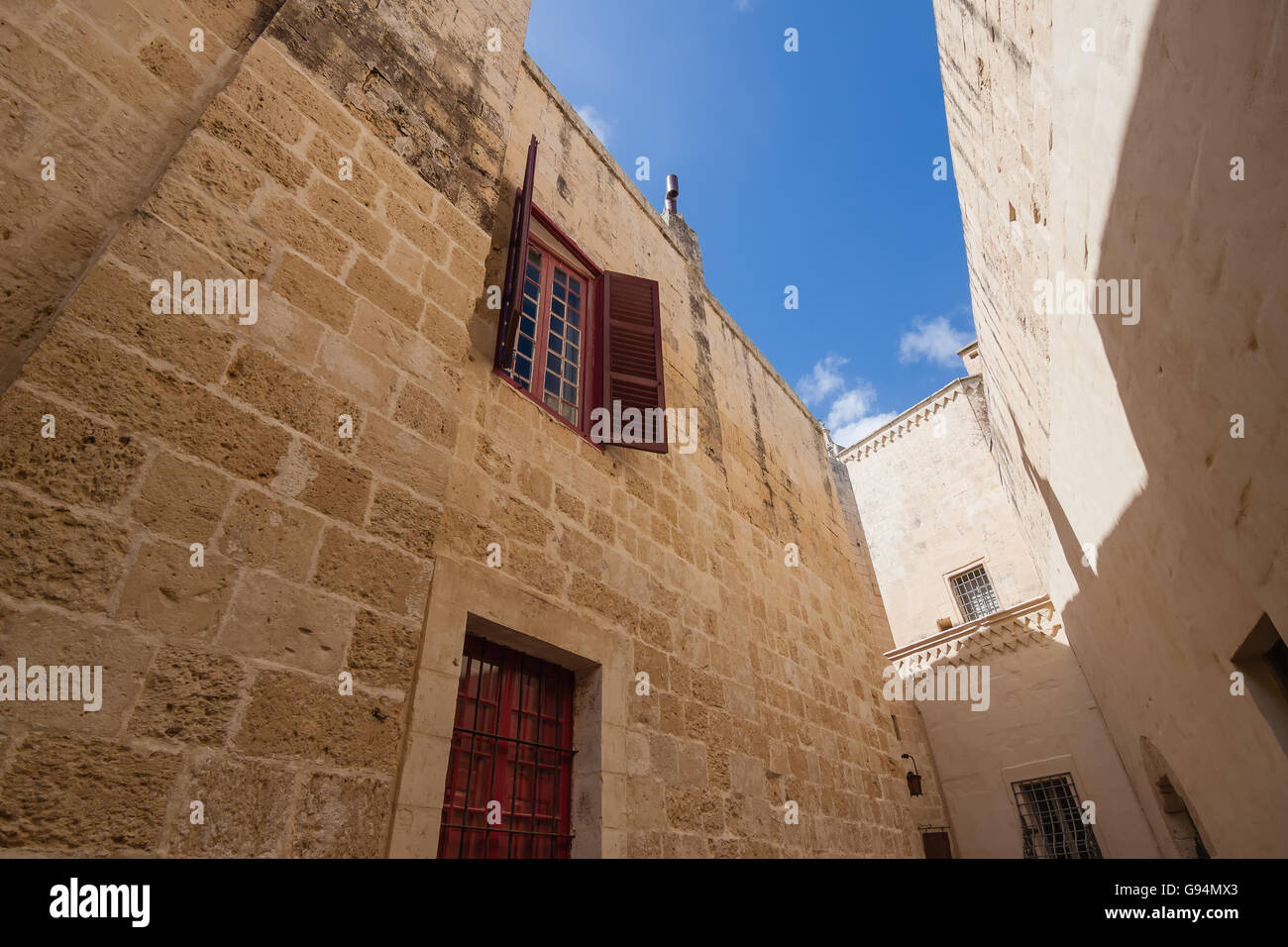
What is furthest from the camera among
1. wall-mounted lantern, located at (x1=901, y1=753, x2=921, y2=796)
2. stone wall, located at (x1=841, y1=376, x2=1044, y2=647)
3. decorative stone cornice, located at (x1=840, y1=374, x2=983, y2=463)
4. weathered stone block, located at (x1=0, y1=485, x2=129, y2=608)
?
decorative stone cornice, located at (x1=840, y1=374, x2=983, y2=463)

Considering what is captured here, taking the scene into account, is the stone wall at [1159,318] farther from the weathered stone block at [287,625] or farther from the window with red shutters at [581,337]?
the weathered stone block at [287,625]

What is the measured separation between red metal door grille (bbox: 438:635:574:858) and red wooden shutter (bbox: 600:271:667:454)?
175cm

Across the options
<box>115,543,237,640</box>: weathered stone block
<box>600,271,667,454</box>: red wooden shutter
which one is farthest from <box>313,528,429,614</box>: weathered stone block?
<box>600,271,667,454</box>: red wooden shutter

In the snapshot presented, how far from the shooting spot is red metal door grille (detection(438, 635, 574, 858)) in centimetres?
273

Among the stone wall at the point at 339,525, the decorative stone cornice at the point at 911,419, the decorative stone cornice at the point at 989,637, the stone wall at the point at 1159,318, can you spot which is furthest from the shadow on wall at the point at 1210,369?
the decorative stone cornice at the point at 911,419

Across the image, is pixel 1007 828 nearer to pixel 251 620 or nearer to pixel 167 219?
pixel 251 620

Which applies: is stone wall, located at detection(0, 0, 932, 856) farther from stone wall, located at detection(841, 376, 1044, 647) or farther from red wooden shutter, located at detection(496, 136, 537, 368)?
stone wall, located at detection(841, 376, 1044, 647)

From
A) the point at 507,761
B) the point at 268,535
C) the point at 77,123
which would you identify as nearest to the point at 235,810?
the point at 268,535

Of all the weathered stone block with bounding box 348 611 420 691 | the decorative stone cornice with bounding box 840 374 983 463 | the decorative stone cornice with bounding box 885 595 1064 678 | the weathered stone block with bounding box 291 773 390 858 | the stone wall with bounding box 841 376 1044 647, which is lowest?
the weathered stone block with bounding box 291 773 390 858

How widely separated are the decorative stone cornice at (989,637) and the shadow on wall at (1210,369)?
185 inches

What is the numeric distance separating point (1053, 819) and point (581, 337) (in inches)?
336

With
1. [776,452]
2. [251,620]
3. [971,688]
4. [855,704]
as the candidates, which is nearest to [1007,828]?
[971,688]

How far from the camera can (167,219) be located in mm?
1994
